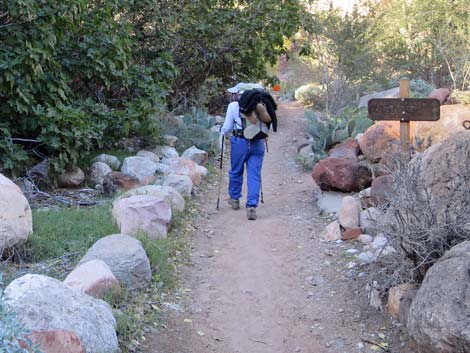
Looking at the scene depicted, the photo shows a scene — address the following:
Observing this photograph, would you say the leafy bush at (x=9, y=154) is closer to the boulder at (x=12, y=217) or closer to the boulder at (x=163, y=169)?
the boulder at (x=163, y=169)

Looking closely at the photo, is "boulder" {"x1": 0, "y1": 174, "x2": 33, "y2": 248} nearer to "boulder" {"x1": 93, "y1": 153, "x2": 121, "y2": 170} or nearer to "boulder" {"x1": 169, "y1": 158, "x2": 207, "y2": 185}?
"boulder" {"x1": 169, "y1": 158, "x2": 207, "y2": 185}

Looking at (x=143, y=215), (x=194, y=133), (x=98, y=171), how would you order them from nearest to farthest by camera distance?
(x=143, y=215)
(x=98, y=171)
(x=194, y=133)

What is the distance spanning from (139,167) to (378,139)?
3397mm

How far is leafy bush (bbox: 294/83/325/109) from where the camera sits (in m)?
17.9

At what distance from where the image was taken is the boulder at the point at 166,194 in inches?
302

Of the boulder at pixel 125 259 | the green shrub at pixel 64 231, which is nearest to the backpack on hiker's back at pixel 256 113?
the green shrub at pixel 64 231

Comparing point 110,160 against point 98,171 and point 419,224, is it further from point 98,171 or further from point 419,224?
point 419,224

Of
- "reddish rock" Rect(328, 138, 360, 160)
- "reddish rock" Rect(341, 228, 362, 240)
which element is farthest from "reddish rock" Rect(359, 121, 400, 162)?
"reddish rock" Rect(341, 228, 362, 240)

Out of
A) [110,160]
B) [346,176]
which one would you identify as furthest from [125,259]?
[110,160]

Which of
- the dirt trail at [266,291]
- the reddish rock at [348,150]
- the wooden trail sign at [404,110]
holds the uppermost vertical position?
the wooden trail sign at [404,110]

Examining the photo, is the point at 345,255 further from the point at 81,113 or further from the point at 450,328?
the point at 81,113

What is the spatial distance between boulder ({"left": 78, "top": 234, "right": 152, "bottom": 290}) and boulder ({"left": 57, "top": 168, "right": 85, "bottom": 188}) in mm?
3594

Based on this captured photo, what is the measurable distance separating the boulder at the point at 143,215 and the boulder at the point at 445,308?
117 inches

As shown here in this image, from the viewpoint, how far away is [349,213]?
7434mm
